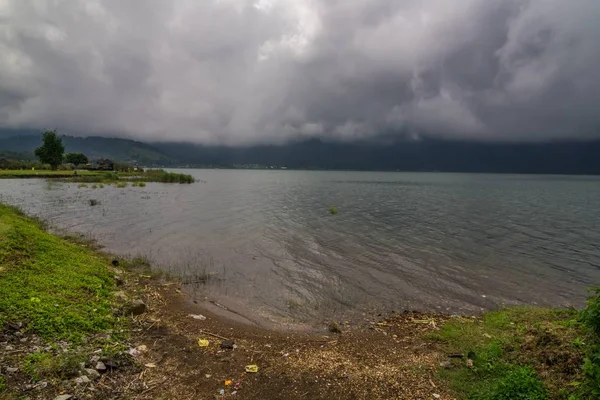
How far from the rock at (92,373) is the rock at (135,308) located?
447 centimetres

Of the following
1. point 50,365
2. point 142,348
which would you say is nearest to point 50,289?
point 142,348

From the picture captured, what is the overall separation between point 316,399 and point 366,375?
185 cm

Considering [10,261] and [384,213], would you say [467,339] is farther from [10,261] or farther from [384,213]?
[384,213]

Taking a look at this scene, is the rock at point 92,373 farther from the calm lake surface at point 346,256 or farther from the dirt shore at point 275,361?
the calm lake surface at point 346,256

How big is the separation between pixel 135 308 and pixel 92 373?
496 cm

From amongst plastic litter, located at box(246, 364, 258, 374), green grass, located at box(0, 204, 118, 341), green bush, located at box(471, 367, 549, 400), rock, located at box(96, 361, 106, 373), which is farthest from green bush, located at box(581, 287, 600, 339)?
green grass, located at box(0, 204, 118, 341)

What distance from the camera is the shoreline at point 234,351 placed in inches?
313

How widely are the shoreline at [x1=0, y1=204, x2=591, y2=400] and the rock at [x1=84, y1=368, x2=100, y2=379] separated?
28 millimetres

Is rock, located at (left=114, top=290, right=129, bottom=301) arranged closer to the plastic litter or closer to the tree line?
the plastic litter

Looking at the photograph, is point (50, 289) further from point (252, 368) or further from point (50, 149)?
point (50, 149)

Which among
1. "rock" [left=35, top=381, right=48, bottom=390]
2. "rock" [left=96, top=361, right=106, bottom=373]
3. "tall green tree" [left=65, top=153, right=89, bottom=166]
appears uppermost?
"tall green tree" [left=65, top=153, right=89, bottom=166]

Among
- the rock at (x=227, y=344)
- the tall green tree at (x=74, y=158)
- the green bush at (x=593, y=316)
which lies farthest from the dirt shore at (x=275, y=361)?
the tall green tree at (x=74, y=158)

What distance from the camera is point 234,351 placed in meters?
10.8

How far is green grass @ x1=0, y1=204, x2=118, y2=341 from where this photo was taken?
9.62m
